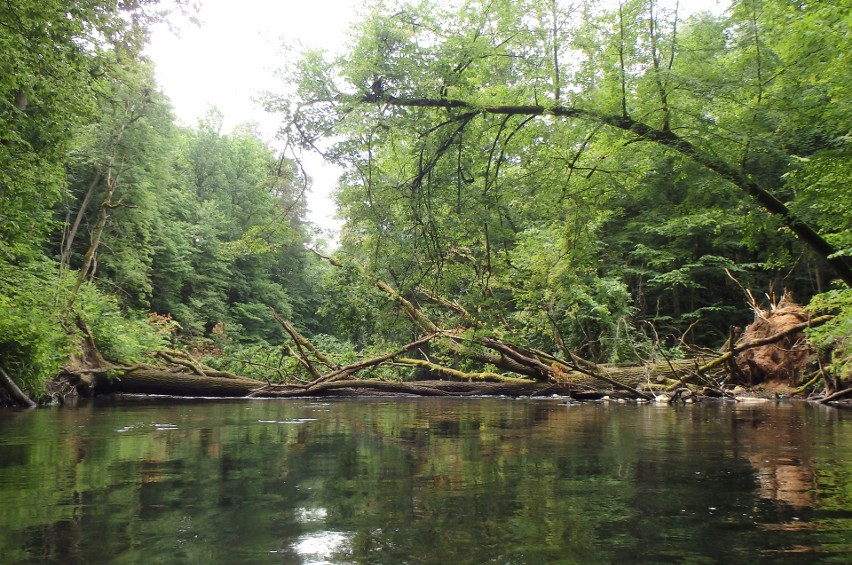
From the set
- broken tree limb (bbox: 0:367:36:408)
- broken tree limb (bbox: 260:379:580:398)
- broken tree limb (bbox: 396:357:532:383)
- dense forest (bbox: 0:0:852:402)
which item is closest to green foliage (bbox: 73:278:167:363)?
dense forest (bbox: 0:0:852:402)

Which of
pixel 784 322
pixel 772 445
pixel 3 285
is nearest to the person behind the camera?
pixel 772 445

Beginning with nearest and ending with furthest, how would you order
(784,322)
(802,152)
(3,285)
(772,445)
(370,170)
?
(772,445)
(802,152)
(370,170)
(3,285)
(784,322)

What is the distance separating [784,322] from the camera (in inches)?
542

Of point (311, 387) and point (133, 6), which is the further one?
point (311, 387)

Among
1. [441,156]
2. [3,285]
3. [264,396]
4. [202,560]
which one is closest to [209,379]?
[264,396]

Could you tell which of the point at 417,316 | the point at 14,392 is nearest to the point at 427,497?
the point at 14,392

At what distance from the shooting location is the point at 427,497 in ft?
10.0

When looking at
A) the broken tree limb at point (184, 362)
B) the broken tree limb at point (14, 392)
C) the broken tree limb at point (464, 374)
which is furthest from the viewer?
the broken tree limb at point (184, 362)

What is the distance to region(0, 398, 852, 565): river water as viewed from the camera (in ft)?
7.11

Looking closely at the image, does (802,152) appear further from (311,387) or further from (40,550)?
(311,387)

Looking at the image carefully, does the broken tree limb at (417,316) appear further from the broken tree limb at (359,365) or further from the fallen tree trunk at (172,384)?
the fallen tree trunk at (172,384)

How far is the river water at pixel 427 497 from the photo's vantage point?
2.17m

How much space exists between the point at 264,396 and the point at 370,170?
7879 millimetres

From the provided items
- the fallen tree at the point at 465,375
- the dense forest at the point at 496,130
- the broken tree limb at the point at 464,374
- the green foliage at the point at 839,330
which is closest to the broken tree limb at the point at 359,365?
the fallen tree at the point at 465,375
